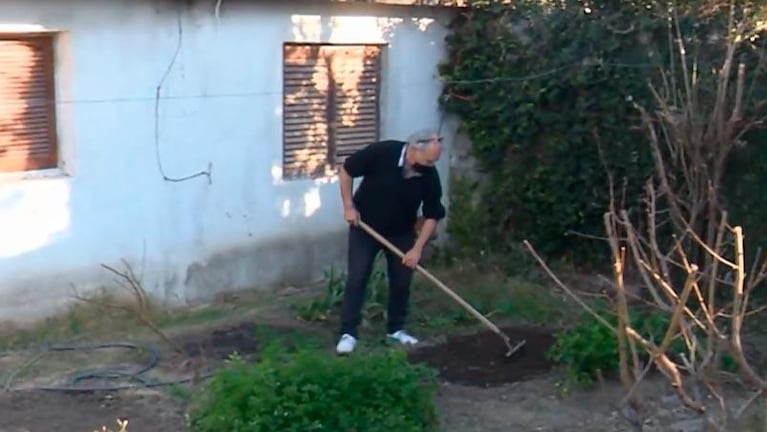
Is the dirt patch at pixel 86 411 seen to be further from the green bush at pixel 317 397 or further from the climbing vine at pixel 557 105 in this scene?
the climbing vine at pixel 557 105

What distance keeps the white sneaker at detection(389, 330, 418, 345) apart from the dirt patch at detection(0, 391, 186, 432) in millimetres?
1989

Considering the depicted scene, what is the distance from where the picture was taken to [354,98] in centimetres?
1164

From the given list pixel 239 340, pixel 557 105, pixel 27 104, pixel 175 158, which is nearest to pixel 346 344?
pixel 239 340

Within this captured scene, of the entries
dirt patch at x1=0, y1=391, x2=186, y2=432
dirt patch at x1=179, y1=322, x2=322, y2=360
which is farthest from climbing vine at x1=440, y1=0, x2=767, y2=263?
dirt patch at x1=0, y1=391, x2=186, y2=432

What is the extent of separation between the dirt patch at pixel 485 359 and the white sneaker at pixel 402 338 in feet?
0.41

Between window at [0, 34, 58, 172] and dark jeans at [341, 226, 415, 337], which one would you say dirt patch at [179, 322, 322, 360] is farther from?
window at [0, 34, 58, 172]

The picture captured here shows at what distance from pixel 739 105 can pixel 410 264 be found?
8.82 ft

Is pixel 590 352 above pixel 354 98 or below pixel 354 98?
below

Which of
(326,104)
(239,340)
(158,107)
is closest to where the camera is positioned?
(239,340)

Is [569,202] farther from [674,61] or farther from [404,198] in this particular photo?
[404,198]

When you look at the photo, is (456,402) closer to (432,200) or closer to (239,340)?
(432,200)

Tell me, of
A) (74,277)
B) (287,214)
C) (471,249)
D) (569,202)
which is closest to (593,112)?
(569,202)

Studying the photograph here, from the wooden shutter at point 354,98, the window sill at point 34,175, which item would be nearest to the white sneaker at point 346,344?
the window sill at point 34,175

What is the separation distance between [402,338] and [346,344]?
1.65 ft
